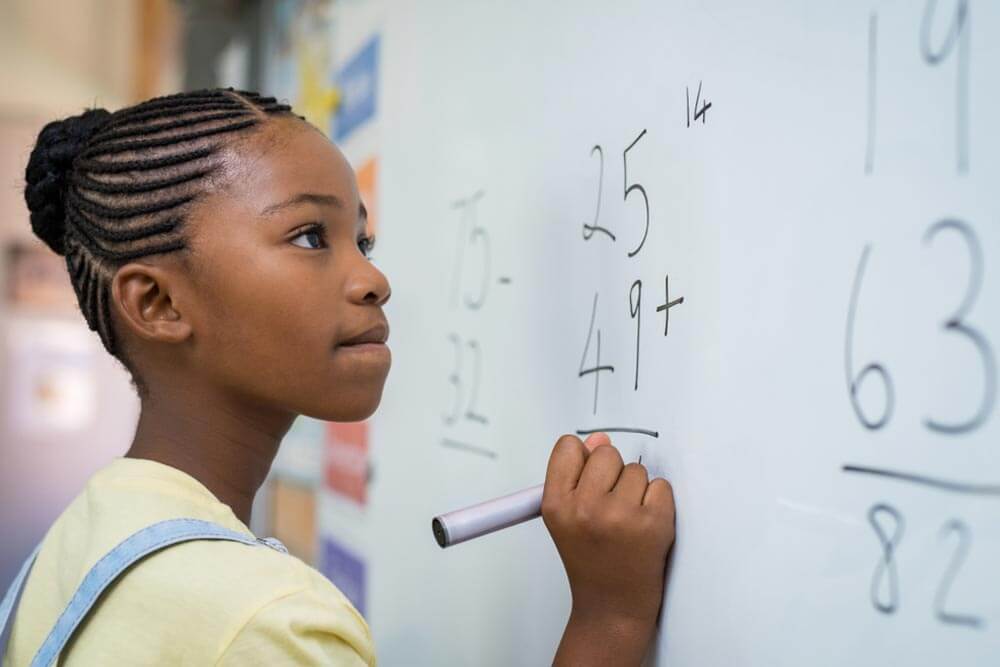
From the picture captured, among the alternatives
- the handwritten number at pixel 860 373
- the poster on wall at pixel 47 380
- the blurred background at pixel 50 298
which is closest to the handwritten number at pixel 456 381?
the handwritten number at pixel 860 373

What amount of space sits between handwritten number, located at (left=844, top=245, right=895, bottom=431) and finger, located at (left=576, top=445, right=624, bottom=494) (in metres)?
0.14

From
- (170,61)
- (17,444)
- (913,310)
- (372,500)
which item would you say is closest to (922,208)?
(913,310)

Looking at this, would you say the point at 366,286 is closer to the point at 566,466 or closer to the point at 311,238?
the point at 311,238

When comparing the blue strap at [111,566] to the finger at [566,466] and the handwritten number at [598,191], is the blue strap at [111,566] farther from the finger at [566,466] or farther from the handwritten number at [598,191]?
the handwritten number at [598,191]

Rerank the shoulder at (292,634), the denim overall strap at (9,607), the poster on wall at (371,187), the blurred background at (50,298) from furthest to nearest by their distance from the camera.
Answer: the blurred background at (50,298)
the poster on wall at (371,187)
the denim overall strap at (9,607)
the shoulder at (292,634)

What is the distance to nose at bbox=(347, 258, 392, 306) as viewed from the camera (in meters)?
0.51

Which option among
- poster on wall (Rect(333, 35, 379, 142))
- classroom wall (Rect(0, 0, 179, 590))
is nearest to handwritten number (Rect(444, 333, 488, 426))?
poster on wall (Rect(333, 35, 379, 142))

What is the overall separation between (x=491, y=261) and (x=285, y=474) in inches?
28.8

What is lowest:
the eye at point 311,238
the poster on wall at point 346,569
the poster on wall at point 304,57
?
the poster on wall at point 346,569

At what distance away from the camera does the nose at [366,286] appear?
1.69ft

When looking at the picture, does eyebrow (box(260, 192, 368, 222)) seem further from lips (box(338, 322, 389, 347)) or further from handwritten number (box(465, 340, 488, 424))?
handwritten number (box(465, 340, 488, 424))

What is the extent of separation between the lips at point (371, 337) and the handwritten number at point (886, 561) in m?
0.30

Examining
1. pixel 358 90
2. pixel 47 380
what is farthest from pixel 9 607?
pixel 47 380

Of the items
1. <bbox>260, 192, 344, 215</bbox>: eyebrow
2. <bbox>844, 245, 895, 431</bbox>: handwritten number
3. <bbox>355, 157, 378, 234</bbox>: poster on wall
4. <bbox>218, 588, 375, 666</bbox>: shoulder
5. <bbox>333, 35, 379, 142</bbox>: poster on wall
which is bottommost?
<bbox>218, 588, 375, 666</bbox>: shoulder
